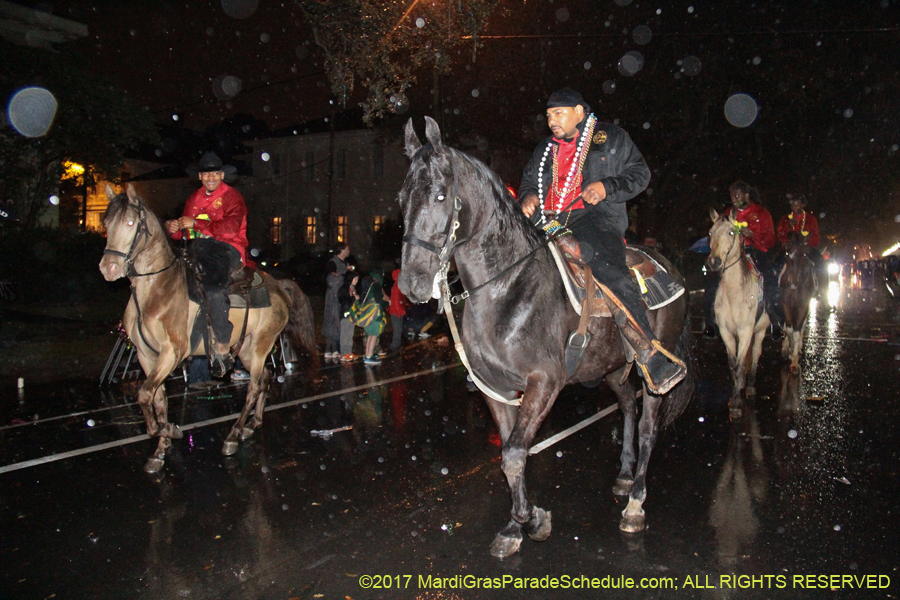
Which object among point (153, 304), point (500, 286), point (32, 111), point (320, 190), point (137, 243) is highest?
point (320, 190)

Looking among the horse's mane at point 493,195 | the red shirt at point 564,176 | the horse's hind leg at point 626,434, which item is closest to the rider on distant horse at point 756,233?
the horse's hind leg at point 626,434

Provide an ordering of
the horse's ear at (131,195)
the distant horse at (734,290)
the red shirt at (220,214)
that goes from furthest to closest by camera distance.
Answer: the distant horse at (734,290) → the red shirt at (220,214) → the horse's ear at (131,195)

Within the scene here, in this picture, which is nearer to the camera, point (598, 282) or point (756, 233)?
point (598, 282)

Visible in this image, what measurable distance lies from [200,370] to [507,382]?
7863 millimetres

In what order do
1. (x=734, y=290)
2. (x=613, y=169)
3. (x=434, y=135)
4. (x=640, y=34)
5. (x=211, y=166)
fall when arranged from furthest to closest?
(x=640, y=34), (x=734, y=290), (x=211, y=166), (x=613, y=169), (x=434, y=135)

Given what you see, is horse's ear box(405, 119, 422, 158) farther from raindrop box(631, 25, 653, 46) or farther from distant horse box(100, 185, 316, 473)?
raindrop box(631, 25, 653, 46)

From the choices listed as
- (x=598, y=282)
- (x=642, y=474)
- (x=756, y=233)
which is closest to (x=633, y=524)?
(x=642, y=474)

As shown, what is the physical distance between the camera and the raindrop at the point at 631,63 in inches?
855

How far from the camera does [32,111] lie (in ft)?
52.7

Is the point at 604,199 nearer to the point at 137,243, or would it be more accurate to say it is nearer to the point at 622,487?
the point at 622,487

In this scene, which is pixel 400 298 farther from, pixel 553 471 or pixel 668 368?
pixel 668 368

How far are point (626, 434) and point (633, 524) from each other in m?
1.19

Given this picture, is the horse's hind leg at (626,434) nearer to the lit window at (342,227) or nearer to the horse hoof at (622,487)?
the horse hoof at (622,487)

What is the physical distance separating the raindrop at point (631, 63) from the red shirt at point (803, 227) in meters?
11.8
